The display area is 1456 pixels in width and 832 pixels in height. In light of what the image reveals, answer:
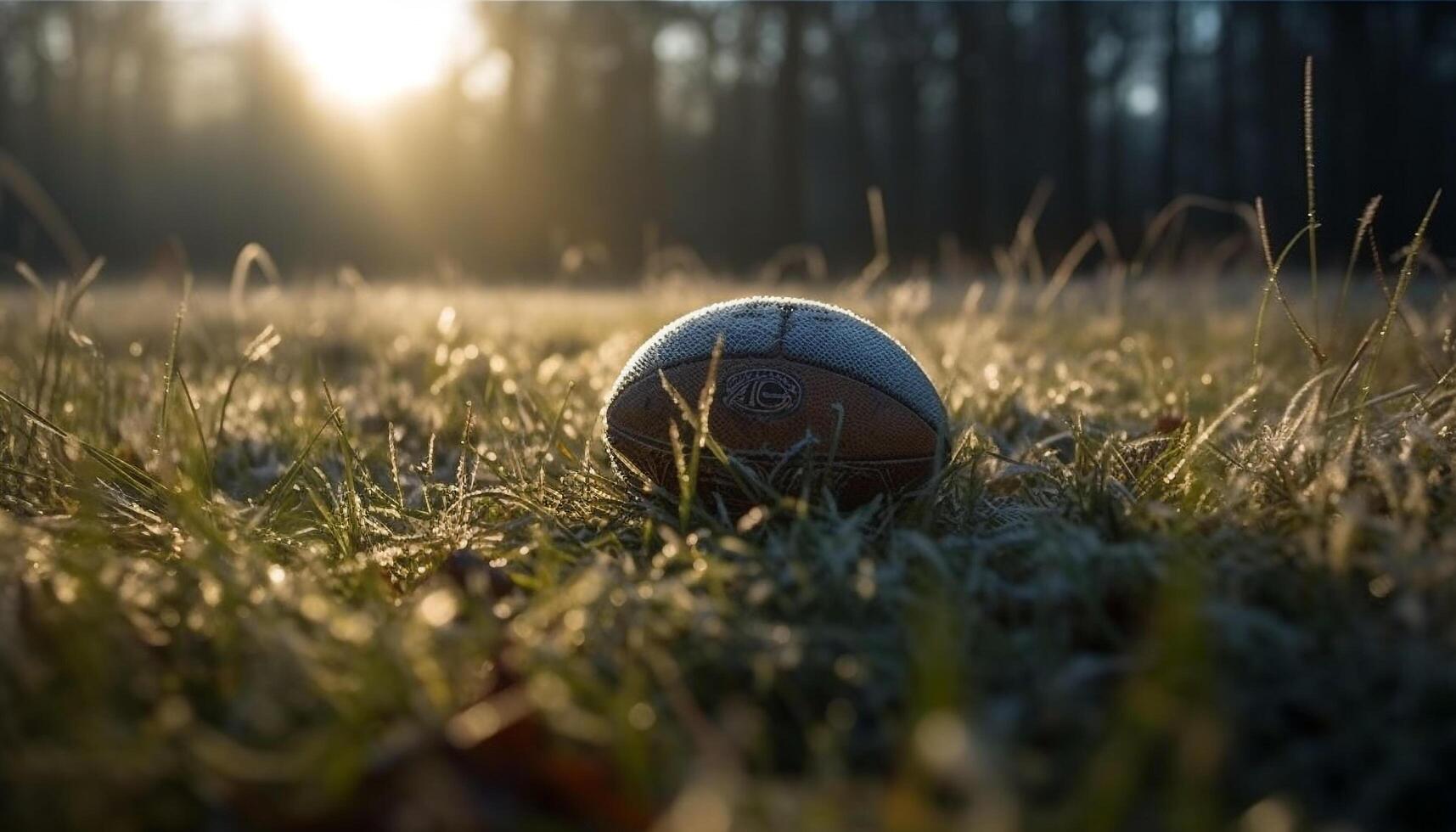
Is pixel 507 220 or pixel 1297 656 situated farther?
pixel 507 220

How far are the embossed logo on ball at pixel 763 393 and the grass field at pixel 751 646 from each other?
146mm

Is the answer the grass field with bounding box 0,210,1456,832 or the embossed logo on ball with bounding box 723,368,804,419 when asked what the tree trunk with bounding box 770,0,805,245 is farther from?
the embossed logo on ball with bounding box 723,368,804,419

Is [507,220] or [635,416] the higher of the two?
[635,416]

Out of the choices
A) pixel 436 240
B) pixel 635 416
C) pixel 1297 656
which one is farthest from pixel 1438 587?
pixel 436 240

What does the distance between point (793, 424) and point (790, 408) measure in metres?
0.04

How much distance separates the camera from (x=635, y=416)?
2592 millimetres

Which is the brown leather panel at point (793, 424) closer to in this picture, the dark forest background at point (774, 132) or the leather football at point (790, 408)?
the leather football at point (790, 408)

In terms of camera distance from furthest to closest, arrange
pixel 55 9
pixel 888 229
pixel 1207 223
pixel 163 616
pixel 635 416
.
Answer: pixel 55 9
pixel 888 229
pixel 1207 223
pixel 635 416
pixel 163 616

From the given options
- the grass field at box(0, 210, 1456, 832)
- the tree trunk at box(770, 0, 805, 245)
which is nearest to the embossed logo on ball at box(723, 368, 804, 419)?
the grass field at box(0, 210, 1456, 832)

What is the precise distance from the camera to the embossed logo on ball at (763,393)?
97.2 inches

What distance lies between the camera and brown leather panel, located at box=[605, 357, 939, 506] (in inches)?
97.4

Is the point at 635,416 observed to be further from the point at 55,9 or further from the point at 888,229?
the point at 55,9

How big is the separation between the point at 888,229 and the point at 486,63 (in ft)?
26.5

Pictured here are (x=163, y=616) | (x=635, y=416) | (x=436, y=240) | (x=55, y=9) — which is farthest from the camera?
(x=55, y=9)
